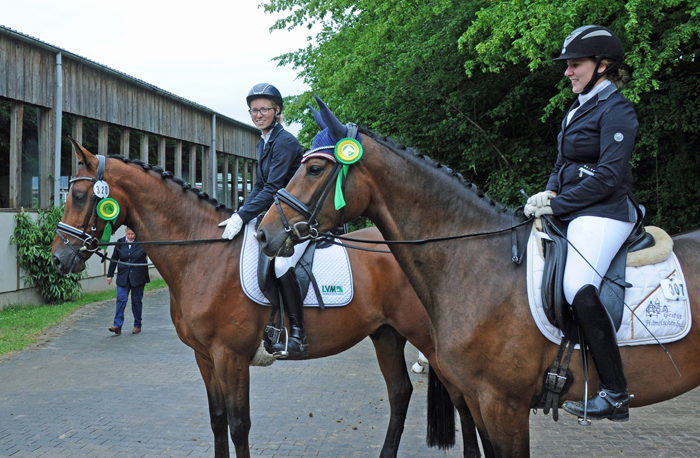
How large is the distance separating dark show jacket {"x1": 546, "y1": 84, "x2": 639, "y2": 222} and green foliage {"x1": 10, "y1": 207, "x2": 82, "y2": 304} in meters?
13.2

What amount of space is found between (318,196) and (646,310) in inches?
71.4

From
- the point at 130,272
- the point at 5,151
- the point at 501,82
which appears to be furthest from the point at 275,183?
the point at 5,151

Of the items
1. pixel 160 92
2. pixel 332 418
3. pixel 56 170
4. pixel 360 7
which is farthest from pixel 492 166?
pixel 160 92

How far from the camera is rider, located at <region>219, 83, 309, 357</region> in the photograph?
4668 mm

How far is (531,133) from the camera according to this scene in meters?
13.8

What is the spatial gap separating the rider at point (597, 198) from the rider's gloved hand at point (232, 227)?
7.98ft

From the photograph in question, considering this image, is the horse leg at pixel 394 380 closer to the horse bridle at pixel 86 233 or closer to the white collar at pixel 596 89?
the horse bridle at pixel 86 233

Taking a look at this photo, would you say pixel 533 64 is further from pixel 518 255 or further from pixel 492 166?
pixel 518 255

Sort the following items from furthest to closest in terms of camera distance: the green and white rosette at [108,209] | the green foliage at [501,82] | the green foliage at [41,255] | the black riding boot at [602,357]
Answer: the green foliage at [41,255] < the green foliage at [501,82] < the green and white rosette at [108,209] < the black riding boot at [602,357]

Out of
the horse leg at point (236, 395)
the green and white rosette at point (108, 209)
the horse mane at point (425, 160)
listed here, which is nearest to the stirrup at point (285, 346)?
the horse leg at point (236, 395)

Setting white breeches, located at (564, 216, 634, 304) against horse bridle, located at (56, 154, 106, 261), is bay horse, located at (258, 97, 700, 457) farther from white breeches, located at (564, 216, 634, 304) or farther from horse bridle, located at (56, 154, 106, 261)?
horse bridle, located at (56, 154, 106, 261)

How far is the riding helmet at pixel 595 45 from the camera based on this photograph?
3.09 m

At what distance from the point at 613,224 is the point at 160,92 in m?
20.3

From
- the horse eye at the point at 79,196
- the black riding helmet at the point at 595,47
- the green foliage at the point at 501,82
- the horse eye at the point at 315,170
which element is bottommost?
the horse eye at the point at 79,196
